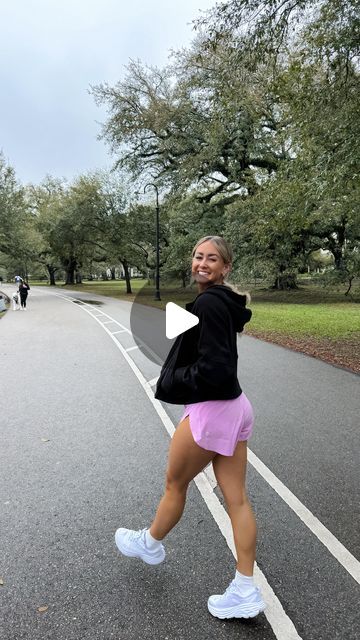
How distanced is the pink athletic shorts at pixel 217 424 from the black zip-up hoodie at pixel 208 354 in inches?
1.9

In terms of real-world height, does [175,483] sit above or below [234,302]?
below

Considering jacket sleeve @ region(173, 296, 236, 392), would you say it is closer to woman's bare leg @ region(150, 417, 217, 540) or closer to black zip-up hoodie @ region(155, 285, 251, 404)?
black zip-up hoodie @ region(155, 285, 251, 404)

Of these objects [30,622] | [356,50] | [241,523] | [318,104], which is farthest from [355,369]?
[30,622]

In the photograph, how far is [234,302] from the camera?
2.00 meters

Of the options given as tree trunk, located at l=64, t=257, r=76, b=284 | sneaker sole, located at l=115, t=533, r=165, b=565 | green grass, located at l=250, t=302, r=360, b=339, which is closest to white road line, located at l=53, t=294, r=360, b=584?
sneaker sole, located at l=115, t=533, r=165, b=565

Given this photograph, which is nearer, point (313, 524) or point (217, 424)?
point (217, 424)

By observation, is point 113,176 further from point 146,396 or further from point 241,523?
point 241,523

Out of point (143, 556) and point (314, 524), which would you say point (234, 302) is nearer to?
point (143, 556)

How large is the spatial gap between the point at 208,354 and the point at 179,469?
710 millimetres

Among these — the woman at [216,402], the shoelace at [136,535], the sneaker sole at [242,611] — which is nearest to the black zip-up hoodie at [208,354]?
the woman at [216,402]

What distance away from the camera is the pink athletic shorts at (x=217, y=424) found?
2.03m

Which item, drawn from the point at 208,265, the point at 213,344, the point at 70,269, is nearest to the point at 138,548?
the point at 213,344

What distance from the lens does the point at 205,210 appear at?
1085 inches

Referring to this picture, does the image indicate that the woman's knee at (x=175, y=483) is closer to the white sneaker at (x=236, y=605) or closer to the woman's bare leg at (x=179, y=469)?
the woman's bare leg at (x=179, y=469)
